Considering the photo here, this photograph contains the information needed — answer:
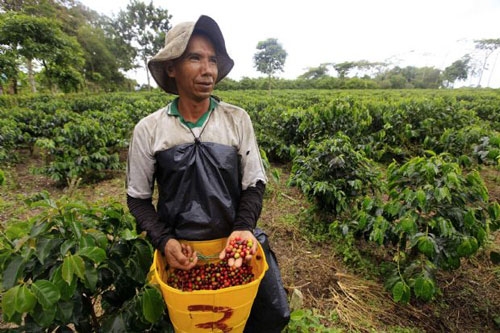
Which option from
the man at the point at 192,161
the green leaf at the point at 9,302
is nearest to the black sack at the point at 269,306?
the man at the point at 192,161

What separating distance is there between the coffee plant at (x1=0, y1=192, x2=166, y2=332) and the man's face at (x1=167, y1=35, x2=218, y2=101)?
2.45 feet

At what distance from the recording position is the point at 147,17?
34.6 m

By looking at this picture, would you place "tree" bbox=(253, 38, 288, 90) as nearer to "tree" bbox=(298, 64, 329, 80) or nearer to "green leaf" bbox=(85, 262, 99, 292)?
"tree" bbox=(298, 64, 329, 80)

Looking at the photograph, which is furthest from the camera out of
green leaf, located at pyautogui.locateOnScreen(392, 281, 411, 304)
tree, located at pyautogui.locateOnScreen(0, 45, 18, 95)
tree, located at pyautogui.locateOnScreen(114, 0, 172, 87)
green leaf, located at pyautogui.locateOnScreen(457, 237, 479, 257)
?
tree, located at pyautogui.locateOnScreen(114, 0, 172, 87)

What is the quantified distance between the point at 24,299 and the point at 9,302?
0.04 m

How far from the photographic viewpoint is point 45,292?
96 cm

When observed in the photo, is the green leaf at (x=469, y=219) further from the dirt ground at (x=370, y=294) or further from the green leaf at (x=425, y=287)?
the dirt ground at (x=370, y=294)

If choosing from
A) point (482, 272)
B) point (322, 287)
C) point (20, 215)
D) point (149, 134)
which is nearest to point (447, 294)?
point (482, 272)

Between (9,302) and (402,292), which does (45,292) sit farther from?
(402,292)

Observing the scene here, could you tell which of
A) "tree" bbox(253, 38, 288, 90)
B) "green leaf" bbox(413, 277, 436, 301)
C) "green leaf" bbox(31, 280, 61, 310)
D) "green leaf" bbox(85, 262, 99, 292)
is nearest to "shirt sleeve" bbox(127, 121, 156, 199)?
"green leaf" bbox(85, 262, 99, 292)

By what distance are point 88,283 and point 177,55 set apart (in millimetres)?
1079

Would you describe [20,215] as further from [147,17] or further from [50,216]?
[147,17]

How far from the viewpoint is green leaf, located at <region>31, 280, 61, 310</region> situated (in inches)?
37.5

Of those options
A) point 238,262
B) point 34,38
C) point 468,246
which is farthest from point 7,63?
point 468,246
